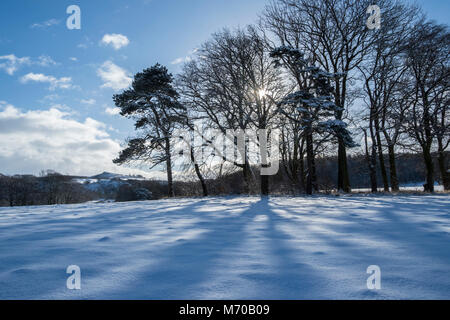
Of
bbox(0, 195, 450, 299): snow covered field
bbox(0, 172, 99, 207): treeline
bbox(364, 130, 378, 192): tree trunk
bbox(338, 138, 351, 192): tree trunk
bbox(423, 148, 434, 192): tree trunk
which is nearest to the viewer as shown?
bbox(0, 195, 450, 299): snow covered field

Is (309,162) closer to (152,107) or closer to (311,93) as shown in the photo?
(311,93)

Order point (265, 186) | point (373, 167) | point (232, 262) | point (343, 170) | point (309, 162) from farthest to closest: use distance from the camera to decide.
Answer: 1. point (373, 167)
2. point (343, 170)
3. point (265, 186)
4. point (309, 162)
5. point (232, 262)

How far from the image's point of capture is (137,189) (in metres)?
17.5

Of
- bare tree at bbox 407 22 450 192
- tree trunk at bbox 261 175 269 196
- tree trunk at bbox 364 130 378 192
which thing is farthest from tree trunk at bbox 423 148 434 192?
tree trunk at bbox 261 175 269 196

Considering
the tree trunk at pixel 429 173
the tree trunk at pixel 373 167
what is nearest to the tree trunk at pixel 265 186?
the tree trunk at pixel 373 167

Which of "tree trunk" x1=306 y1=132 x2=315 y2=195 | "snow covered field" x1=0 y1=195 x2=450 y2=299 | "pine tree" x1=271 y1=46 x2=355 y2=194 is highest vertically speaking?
"pine tree" x1=271 y1=46 x2=355 y2=194

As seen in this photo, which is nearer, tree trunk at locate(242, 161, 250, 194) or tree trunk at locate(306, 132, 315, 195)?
tree trunk at locate(306, 132, 315, 195)

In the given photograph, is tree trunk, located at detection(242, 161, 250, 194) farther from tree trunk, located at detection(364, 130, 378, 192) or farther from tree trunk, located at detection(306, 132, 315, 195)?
tree trunk, located at detection(364, 130, 378, 192)

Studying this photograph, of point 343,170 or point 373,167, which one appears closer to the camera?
point 343,170

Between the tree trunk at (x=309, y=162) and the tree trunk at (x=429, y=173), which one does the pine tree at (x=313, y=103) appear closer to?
the tree trunk at (x=309, y=162)

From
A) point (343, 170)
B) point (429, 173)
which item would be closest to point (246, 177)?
point (343, 170)

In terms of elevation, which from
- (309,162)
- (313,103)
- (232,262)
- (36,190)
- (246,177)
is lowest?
(232,262)

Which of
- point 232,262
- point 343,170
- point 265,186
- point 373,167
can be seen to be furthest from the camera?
point 373,167
